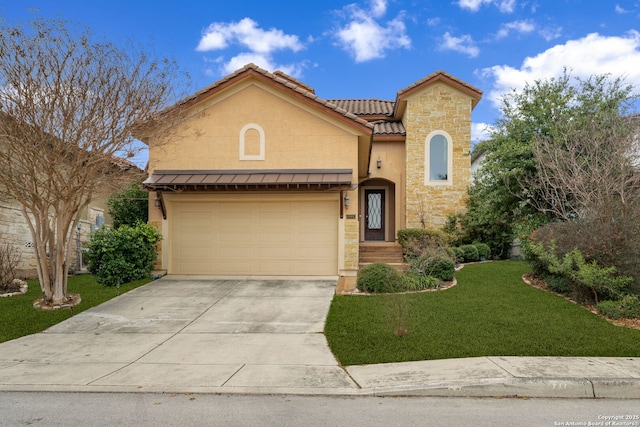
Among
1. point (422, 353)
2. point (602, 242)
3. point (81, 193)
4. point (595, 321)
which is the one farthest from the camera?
point (81, 193)

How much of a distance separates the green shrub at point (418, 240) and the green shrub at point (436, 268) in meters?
1.41

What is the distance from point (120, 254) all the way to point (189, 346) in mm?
5746

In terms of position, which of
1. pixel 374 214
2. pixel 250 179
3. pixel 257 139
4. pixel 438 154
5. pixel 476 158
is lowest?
pixel 374 214

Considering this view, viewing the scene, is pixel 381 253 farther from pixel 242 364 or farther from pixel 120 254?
pixel 242 364

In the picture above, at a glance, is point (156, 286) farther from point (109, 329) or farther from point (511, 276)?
point (511, 276)

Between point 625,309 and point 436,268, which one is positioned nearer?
point 625,309

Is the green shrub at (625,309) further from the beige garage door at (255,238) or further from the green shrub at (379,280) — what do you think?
the beige garage door at (255,238)

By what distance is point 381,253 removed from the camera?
15.5 meters

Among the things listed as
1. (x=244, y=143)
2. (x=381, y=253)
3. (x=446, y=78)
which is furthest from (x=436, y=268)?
(x=446, y=78)

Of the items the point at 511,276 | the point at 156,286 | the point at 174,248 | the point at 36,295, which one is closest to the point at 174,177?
the point at 174,248

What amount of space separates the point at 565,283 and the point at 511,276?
7.92ft

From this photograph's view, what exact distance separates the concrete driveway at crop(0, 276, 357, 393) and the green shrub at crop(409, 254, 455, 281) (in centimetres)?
255

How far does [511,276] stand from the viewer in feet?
Answer: 42.0

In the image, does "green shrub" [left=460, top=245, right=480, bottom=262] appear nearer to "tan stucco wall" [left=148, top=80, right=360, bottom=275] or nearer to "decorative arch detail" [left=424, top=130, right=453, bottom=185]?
"decorative arch detail" [left=424, top=130, right=453, bottom=185]
